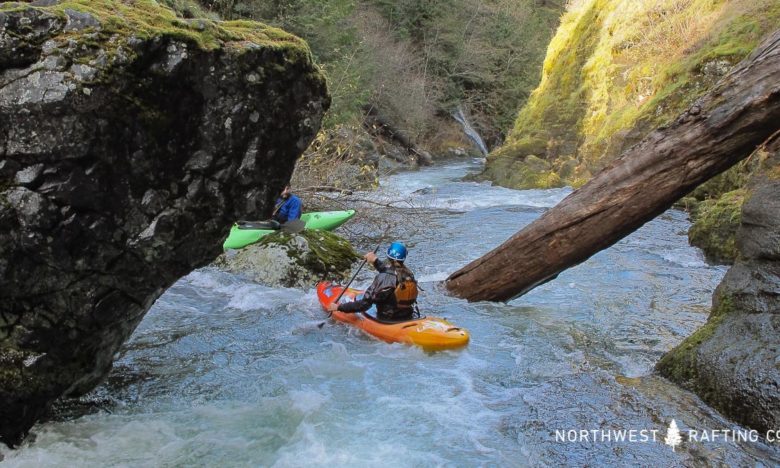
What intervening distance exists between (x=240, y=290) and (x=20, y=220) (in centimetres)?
517

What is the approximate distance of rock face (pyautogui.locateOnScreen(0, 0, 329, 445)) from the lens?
301 cm

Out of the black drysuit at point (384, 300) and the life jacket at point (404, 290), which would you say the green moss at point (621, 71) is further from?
the black drysuit at point (384, 300)

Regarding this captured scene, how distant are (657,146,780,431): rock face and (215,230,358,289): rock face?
192 inches

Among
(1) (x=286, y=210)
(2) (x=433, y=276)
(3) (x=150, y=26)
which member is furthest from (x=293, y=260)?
(3) (x=150, y=26)

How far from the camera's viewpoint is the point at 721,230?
9.04 m

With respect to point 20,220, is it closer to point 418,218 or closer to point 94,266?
point 94,266

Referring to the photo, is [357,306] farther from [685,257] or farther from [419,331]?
[685,257]

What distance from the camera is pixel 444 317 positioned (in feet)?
22.9

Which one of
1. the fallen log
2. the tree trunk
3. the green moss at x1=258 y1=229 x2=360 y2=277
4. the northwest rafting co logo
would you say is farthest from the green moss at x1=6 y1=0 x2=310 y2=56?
the fallen log

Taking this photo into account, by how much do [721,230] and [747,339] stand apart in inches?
213

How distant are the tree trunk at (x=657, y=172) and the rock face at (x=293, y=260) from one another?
3.17m

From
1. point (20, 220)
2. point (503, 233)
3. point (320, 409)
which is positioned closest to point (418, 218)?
point (503, 233)

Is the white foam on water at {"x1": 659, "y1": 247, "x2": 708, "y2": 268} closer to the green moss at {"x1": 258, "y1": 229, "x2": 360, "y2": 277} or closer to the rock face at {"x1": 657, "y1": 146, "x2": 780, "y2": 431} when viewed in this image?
the rock face at {"x1": 657, "y1": 146, "x2": 780, "y2": 431}

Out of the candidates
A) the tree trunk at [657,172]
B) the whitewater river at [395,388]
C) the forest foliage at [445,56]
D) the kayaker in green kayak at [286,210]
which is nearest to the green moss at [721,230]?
the whitewater river at [395,388]
